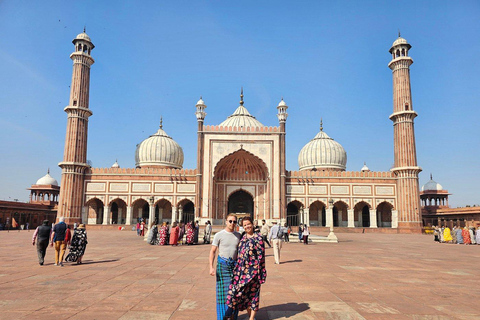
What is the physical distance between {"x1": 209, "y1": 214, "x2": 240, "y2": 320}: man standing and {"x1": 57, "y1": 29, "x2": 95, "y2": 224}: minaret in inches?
1244

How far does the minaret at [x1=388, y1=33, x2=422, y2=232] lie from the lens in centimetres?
3278

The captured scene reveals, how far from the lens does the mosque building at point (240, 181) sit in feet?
109

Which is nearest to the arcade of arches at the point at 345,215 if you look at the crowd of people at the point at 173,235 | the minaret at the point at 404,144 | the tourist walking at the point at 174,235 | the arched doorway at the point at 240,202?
the minaret at the point at 404,144

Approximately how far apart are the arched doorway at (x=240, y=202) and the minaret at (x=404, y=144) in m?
14.4

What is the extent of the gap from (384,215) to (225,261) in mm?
36206

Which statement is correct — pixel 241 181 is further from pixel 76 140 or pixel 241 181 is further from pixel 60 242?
pixel 60 242

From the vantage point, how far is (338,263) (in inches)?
385

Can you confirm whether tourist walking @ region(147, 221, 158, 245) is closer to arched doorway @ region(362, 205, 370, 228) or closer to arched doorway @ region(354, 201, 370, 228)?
arched doorway @ region(354, 201, 370, 228)

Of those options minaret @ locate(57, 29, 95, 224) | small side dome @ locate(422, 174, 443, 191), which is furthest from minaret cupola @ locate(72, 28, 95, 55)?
small side dome @ locate(422, 174, 443, 191)

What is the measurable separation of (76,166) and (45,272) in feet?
92.1

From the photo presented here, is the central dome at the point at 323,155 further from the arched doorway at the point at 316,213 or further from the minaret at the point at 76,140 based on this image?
the minaret at the point at 76,140

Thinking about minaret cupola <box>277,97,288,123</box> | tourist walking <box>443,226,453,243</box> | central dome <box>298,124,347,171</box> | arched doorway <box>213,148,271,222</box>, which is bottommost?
tourist walking <box>443,226,453,243</box>

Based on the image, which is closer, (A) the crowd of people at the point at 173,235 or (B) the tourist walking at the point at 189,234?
(A) the crowd of people at the point at 173,235

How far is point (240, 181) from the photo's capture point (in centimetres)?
3603
